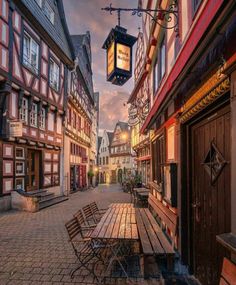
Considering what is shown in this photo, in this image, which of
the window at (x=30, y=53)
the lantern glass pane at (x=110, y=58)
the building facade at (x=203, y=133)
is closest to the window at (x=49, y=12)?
the window at (x=30, y=53)

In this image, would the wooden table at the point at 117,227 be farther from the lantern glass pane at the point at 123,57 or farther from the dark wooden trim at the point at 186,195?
the lantern glass pane at the point at 123,57

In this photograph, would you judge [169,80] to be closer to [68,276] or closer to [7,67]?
[68,276]

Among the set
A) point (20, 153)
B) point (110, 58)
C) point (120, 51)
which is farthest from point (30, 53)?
point (120, 51)

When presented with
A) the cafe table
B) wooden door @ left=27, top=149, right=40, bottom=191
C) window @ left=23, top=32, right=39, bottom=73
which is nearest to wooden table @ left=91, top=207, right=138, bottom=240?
the cafe table

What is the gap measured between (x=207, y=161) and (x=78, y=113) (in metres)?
19.5

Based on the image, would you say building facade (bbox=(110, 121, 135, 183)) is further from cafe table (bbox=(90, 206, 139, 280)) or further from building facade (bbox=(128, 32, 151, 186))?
cafe table (bbox=(90, 206, 139, 280))

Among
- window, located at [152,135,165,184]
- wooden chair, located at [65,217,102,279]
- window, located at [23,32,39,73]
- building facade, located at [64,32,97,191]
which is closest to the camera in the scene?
wooden chair, located at [65,217,102,279]

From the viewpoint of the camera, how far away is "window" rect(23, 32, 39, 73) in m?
11.6

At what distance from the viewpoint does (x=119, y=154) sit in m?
40.2

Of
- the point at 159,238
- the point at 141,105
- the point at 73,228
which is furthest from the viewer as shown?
the point at 141,105

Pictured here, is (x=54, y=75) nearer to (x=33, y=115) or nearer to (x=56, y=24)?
(x=56, y=24)

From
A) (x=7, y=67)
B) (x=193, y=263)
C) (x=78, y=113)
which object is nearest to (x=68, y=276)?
(x=193, y=263)

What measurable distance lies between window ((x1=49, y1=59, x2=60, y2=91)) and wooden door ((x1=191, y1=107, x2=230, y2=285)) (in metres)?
12.1

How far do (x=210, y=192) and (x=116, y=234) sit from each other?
1750 mm
